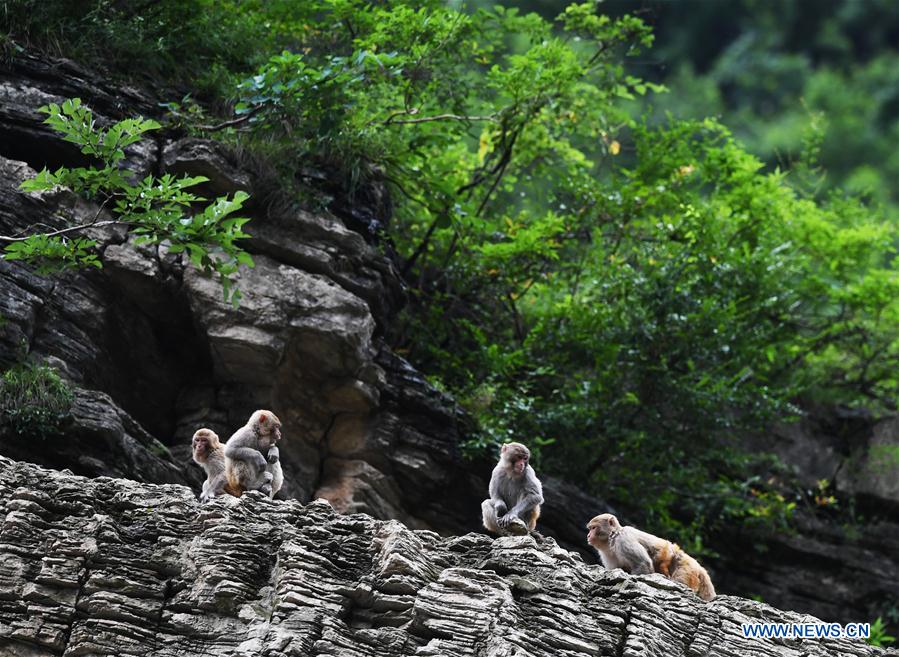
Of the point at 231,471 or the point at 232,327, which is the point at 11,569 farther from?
the point at 232,327

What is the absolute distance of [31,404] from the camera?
16.2 m

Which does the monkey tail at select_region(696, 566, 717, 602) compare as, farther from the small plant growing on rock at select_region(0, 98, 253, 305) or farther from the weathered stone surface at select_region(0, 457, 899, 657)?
the small plant growing on rock at select_region(0, 98, 253, 305)

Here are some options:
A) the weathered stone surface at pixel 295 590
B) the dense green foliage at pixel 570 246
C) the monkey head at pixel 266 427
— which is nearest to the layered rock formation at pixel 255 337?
the dense green foliage at pixel 570 246

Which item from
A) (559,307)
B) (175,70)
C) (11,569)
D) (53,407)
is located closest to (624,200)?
(559,307)

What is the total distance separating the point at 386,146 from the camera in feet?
76.1

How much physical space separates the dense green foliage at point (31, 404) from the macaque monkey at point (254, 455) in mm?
2206

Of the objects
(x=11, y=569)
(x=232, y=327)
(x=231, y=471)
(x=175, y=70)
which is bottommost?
(x=11, y=569)

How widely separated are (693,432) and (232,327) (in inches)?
367

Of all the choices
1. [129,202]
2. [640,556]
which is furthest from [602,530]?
[129,202]

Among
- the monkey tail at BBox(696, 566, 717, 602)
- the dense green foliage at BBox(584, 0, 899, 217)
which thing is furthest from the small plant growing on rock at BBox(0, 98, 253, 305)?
the dense green foliage at BBox(584, 0, 899, 217)

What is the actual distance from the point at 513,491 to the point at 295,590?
4.51 meters

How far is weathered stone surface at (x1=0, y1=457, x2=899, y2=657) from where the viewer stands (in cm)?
1244

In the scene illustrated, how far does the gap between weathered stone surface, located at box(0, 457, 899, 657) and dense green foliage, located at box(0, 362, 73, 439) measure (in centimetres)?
214

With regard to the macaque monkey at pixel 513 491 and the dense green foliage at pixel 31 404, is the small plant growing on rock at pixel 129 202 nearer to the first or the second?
the dense green foliage at pixel 31 404
